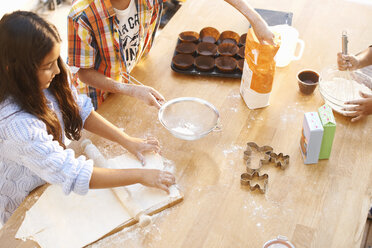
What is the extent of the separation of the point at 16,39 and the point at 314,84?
1.13m

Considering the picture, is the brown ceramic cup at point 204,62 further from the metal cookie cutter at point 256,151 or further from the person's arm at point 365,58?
the person's arm at point 365,58

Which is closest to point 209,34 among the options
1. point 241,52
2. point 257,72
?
point 241,52

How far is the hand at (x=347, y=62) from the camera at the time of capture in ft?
5.31

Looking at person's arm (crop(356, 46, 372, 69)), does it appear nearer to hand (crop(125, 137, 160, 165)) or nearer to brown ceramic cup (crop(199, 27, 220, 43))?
brown ceramic cup (crop(199, 27, 220, 43))

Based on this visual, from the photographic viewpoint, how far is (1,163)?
1311mm

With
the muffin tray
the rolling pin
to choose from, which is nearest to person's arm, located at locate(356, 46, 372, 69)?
the muffin tray

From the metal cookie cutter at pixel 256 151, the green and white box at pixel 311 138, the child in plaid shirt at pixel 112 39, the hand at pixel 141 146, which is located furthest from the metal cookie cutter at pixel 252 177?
the child in plaid shirt at pixel 112 39

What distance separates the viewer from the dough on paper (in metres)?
1.18

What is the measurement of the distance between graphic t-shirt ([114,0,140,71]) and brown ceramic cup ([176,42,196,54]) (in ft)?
0.64

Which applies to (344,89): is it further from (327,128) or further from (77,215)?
(77,215)

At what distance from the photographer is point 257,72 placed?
1.48 metres

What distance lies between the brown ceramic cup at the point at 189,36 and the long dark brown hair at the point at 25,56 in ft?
2.69

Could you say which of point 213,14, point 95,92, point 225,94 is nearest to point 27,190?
point 95,92

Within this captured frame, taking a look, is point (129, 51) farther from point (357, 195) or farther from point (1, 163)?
point (357, 195)
